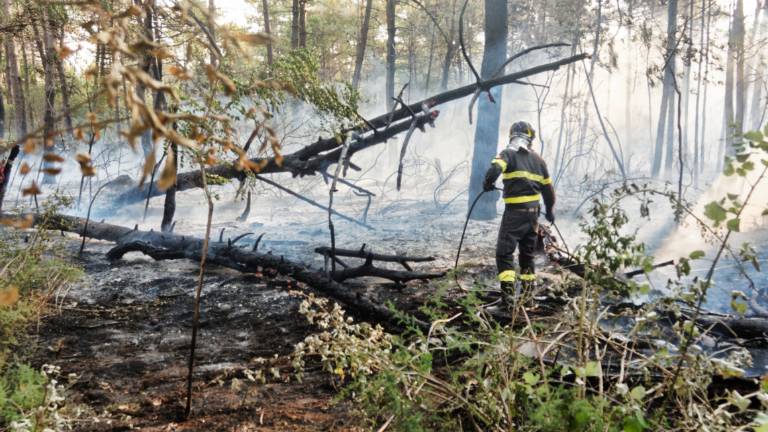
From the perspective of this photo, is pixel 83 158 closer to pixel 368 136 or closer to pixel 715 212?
pixel 715 212

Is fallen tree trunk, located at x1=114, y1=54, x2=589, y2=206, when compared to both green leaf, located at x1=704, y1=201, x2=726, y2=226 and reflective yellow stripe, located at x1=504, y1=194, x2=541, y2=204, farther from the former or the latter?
green leaf, located at x1=704, y1=201, x2=726, y2=226

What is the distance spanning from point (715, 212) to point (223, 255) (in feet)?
18.8

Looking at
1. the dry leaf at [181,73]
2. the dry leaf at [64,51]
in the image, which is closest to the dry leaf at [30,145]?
the dry leaf at [64,51]

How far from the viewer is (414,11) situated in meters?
29.8

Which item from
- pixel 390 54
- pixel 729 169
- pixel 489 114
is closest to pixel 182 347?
pixel 729 169

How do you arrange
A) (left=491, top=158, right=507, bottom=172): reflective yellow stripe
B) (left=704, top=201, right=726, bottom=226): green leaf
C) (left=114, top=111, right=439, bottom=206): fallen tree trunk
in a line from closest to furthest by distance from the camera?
(left=704, top=201, right=726, bottom=226): green leaf, (left=491, top=158, right=507, bottom=172): reflective yellow stripe, (left=114, top=111, right=439, bottom=206): fallen tree trunk

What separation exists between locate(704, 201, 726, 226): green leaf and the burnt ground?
1.99 meters

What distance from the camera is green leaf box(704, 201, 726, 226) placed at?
1638 mm

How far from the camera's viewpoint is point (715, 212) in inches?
65.5

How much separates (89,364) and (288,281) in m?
2.34

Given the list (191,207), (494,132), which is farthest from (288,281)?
(191,207)

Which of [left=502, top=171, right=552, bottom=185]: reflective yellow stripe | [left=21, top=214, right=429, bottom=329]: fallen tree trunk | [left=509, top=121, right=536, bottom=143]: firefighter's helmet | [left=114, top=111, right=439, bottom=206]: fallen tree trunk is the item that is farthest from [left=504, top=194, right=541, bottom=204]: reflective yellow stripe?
[left=21, top=214, right=429, bottom=329]: fallen tree trunk

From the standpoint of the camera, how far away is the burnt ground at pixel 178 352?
9.74ft

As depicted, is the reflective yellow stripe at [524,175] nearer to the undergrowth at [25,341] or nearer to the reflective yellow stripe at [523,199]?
the reflective yellow stripe at [523,199]
